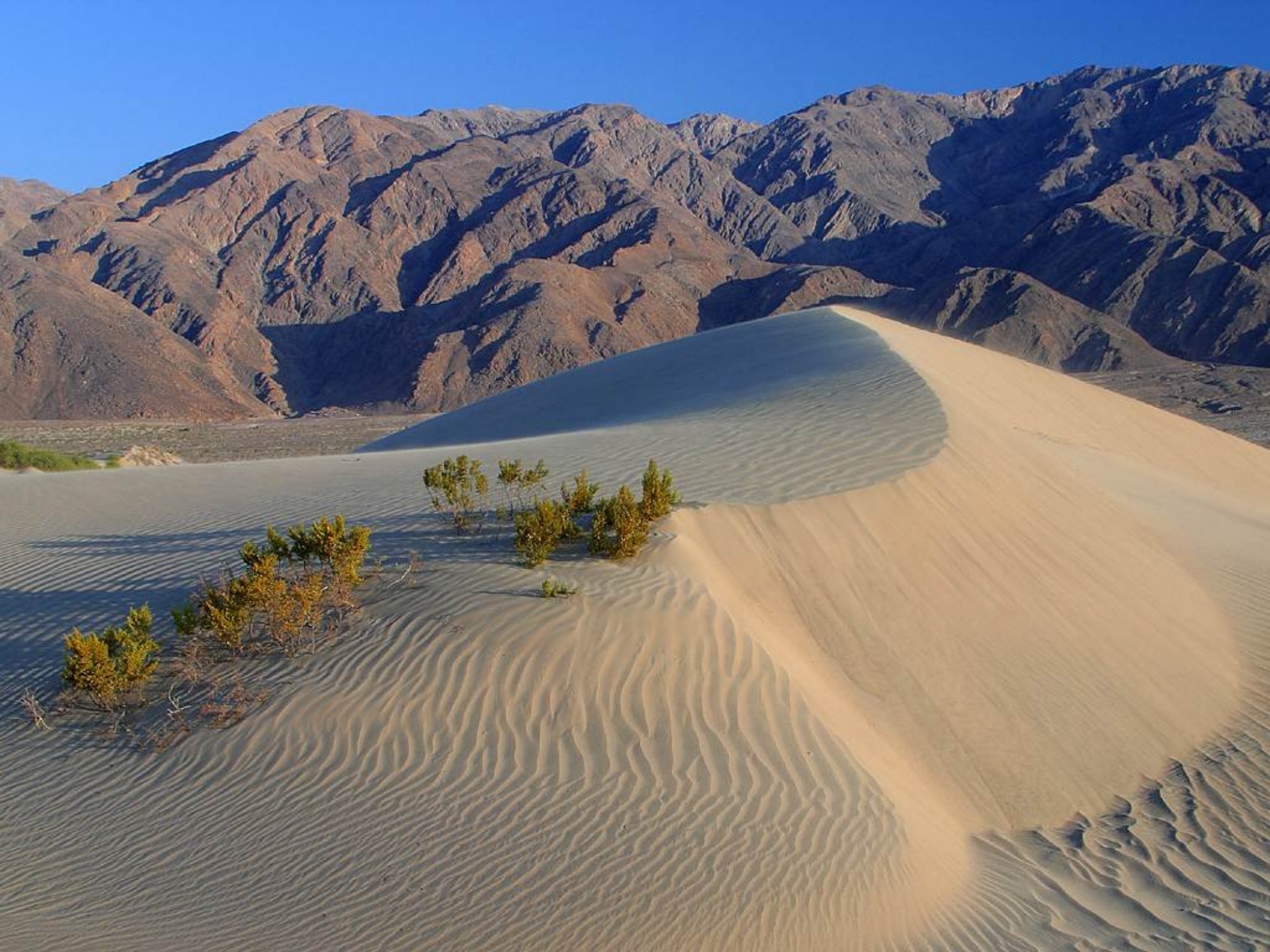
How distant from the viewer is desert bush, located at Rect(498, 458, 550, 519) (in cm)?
946

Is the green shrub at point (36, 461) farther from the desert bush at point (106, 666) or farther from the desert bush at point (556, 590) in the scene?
the desert bush at point (556, 590)

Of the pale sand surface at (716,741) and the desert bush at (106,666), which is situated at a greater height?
the desert bush at (106,666)

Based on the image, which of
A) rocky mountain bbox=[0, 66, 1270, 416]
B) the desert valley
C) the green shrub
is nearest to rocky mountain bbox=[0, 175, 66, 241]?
rocky mountain bbox=[0, 66, 1270, 416]

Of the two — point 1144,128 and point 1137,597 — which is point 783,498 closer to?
point 1137,597

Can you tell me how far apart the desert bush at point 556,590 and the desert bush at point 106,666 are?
2.46 m

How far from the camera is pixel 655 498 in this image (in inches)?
337

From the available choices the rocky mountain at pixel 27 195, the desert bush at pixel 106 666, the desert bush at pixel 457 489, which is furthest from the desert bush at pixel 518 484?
the rocky mountain at pixel 27 195

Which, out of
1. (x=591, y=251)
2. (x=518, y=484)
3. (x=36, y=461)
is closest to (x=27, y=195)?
(x=591, y=251)

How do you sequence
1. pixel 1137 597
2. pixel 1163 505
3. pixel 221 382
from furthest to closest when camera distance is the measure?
pixel 221 382 < pixel 1163 505 < pixel 1137 597

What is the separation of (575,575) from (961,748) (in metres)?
2.85

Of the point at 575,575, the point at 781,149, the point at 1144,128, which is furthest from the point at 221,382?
the point at 1144,128

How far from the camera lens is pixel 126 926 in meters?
4.82

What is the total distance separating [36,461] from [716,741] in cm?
2215

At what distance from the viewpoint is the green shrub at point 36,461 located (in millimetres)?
22953
